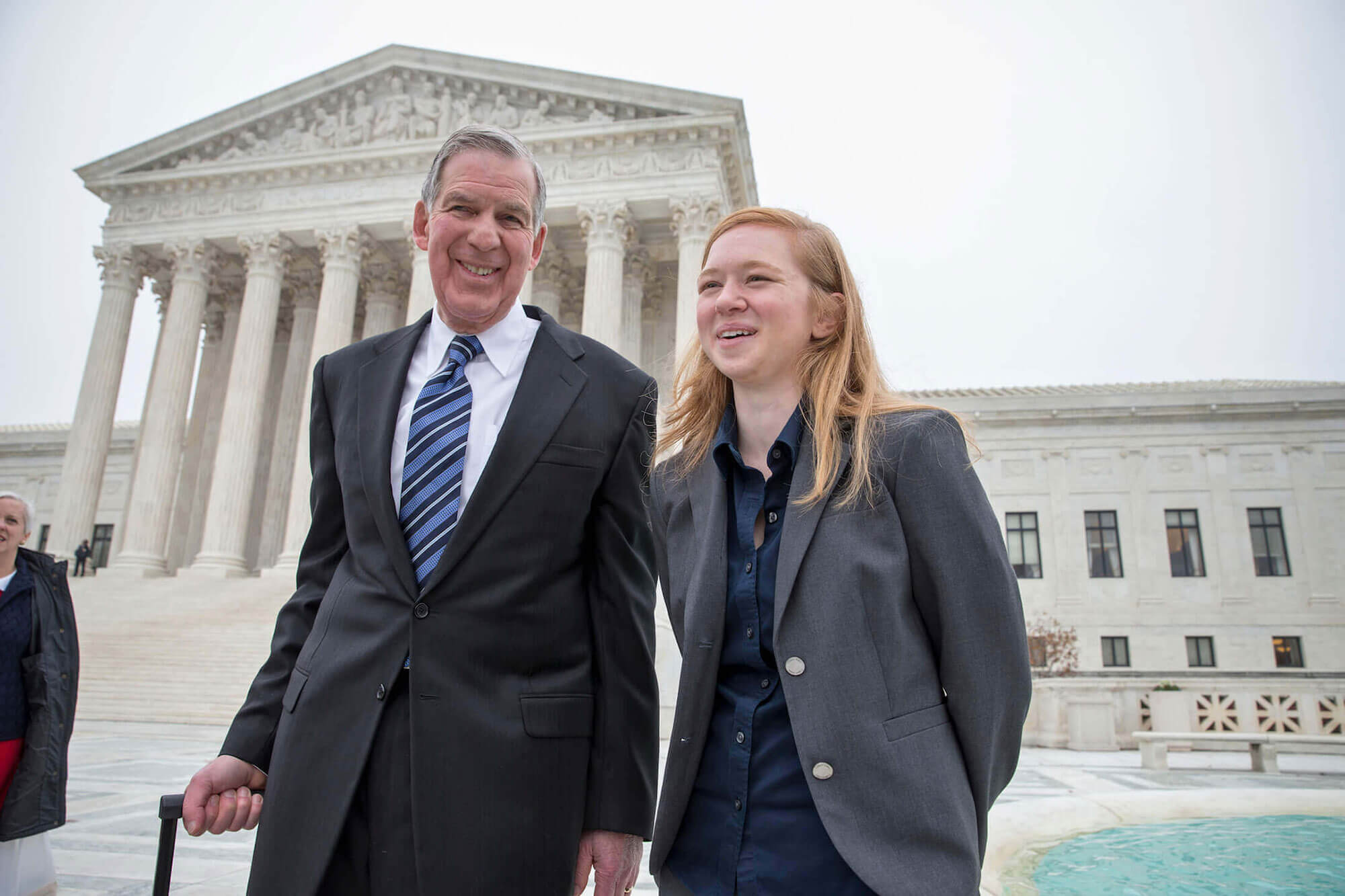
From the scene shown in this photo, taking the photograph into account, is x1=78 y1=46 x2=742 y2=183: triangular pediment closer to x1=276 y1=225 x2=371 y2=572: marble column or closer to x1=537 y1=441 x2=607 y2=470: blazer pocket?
x1=276 y1=225 x2=371 y2=572: marble column

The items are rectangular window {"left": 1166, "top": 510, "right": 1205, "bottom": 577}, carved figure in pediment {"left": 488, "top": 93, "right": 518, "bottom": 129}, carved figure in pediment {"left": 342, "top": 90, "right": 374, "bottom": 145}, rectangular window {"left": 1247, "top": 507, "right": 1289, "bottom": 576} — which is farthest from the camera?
rectangular window {"left": 1166, "top": 510, "right": 1205, "bottom": 577}

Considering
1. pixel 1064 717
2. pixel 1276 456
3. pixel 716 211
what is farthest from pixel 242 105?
pixel 1276 456

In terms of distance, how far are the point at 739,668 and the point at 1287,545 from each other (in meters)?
39.2

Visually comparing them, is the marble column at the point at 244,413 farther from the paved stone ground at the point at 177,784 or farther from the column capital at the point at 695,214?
the column capital at the point at 695,214

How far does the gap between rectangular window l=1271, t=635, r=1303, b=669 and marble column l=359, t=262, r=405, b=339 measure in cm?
3541

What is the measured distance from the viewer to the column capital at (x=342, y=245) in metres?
27.8

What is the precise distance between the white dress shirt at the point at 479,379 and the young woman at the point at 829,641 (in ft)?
2.14

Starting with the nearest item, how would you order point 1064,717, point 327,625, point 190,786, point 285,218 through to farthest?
point 190,786 → point 327,625 → point 1064,717 → point 285,218

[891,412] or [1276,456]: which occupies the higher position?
[1276,456]

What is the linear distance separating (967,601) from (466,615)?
1298 mm

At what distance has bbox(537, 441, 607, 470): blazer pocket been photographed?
243cm

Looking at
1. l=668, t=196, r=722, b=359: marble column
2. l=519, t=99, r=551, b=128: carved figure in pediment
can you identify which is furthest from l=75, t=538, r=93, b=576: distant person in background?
l=668, t=196, r=722, b=359: marble column

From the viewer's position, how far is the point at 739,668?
227 cm

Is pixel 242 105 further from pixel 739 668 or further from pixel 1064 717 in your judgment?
pixel 739 668
